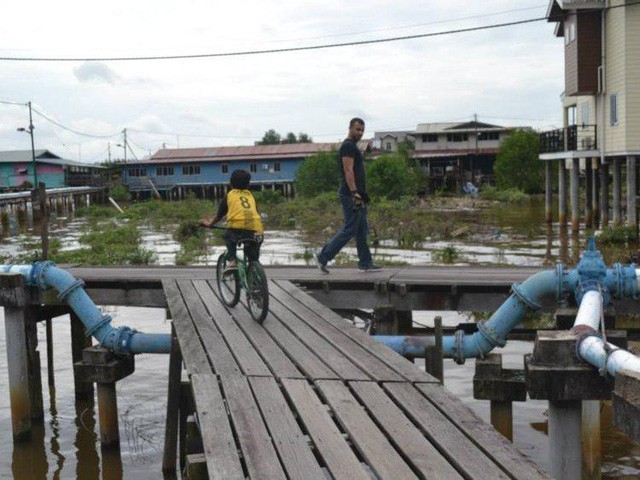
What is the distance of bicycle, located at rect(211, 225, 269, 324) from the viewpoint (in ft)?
30.4

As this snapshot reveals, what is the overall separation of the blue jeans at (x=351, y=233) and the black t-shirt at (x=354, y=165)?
13 centimetres

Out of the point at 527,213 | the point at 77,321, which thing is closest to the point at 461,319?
the point at 77,321

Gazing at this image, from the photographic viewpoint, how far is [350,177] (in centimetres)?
1180

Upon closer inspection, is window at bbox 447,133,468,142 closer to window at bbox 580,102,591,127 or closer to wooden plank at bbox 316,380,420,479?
window at bbox 580,102,591,127

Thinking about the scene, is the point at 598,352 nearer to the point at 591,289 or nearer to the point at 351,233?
the point at 591,289

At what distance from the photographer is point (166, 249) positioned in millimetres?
33562

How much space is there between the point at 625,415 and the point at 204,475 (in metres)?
2.41

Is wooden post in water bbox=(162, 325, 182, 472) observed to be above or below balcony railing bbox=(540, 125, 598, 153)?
below

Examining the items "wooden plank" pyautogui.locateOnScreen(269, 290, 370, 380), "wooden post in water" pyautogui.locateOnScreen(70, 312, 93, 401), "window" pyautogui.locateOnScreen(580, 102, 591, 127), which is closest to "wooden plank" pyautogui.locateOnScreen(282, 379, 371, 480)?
"wooden plank" pyautogui.locateOnScreen(269, 290, 370, 380)

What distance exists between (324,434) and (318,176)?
6479 centimetres

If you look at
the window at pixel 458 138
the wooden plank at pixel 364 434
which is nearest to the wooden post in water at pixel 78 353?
the wooden plank at pixel 364 434

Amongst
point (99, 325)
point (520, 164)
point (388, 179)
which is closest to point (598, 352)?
point (99, 325)

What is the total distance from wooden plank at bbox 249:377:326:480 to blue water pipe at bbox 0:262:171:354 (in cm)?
357

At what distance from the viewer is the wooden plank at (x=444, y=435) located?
15.9 ft
